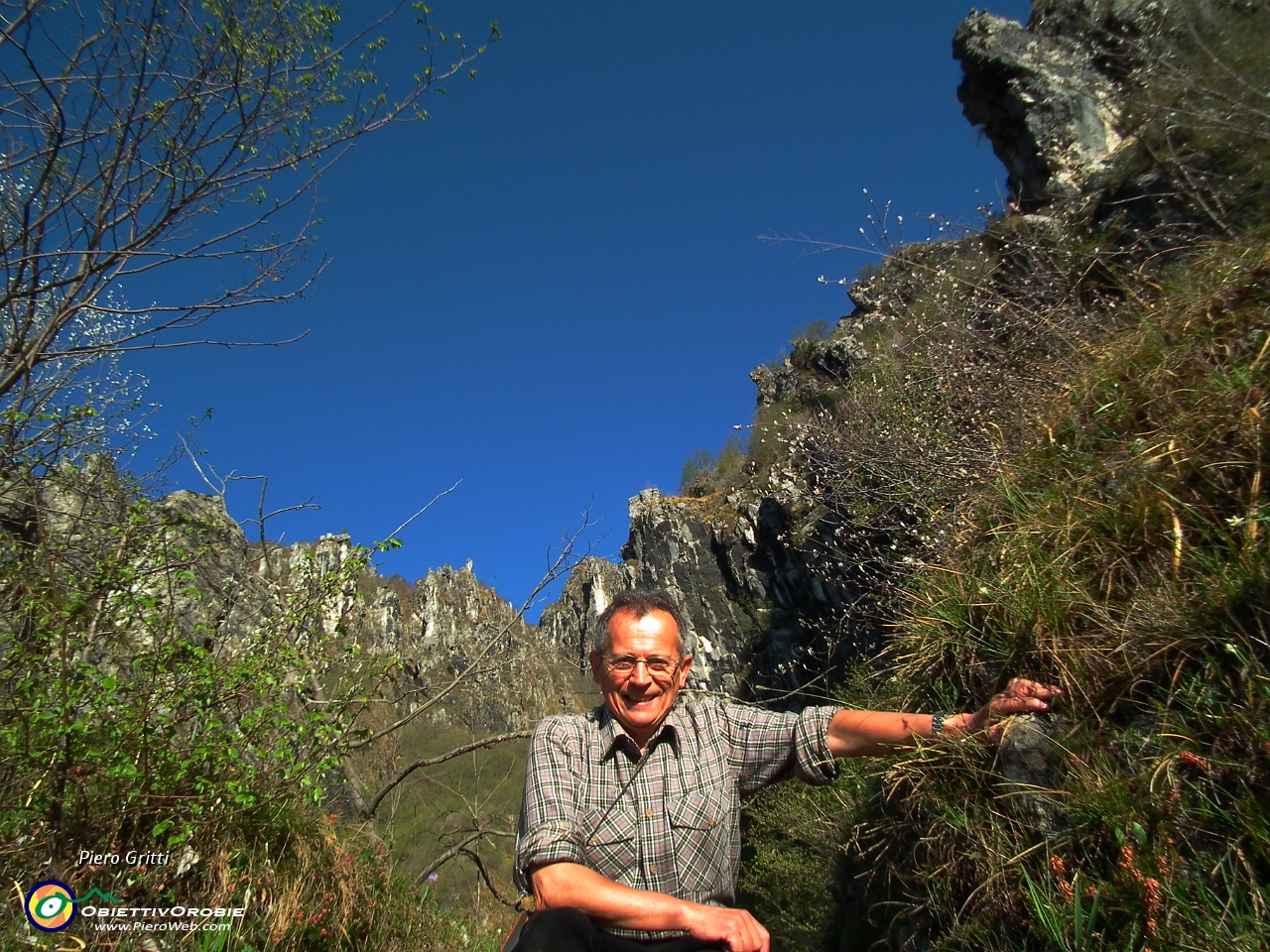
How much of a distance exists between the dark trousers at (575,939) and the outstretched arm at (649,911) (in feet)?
0.12

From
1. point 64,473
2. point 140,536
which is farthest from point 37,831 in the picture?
point 64,473

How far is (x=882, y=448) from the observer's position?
5555mm

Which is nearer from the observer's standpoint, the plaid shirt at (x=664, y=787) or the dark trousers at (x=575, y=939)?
the dark trousers at (x=575, y=939)

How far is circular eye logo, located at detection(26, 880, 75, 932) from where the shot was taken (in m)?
2.62

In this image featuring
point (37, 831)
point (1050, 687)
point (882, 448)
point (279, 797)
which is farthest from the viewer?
point (882, 448)

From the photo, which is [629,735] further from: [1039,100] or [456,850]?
[1039,100]

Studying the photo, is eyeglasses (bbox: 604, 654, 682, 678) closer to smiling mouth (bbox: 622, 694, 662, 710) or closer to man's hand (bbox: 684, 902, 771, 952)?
smiling mouth (bbox: 622, 694, 662, 710)

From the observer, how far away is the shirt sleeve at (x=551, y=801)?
1862 mm

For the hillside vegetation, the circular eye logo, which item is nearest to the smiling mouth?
the hillside vegetation

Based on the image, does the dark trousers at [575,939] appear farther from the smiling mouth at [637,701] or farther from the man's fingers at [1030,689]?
the man's fingers at [1030,689]

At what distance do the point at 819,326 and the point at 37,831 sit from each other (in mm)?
26059

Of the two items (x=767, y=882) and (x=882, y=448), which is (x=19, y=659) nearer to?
(x=882, y=448)

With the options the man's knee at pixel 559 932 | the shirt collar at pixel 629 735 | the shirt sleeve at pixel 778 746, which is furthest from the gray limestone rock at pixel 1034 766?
the man's knee at pixel 559 932

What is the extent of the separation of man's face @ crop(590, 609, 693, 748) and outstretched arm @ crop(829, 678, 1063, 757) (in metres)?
0.54
